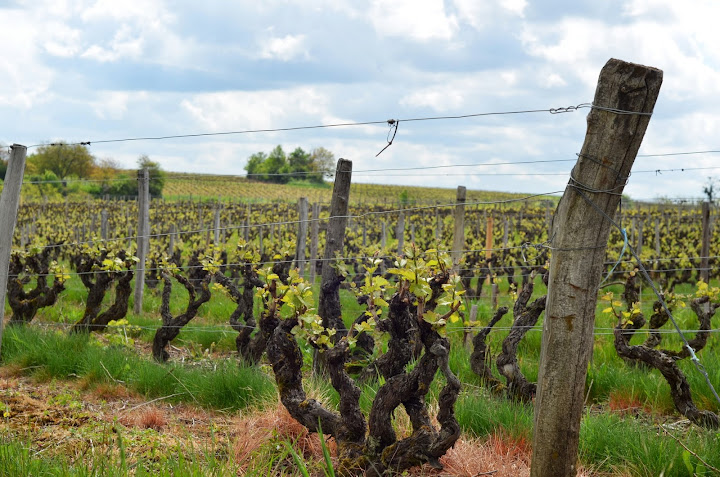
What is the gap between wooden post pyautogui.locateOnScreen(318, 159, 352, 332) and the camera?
6113 mm

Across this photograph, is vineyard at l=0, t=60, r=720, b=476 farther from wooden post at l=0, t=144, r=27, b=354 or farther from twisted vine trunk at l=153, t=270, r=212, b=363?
wooden post at l=0, t=144, r=27, b=354

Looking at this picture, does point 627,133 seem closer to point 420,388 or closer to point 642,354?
point 420,388

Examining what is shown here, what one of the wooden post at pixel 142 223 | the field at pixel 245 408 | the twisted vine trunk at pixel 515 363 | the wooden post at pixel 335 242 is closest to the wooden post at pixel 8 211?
the field at pixel 245 408

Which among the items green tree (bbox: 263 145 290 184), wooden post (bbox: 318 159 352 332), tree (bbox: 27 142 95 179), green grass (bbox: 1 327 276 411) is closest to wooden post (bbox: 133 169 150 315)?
green grass (bbox: 1 327 276 411)

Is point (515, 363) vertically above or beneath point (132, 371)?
above

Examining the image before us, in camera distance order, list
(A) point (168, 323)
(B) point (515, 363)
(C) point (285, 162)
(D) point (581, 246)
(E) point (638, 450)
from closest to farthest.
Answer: (D) point (581, 246) < (E) point (638, 450) < (B) point (515, 363) < (A) point (168, 323) < (C) point (285, 162)

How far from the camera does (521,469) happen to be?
3.87 metres

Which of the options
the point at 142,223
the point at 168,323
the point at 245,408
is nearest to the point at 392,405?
the point at 245,408

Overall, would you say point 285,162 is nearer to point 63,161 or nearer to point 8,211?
point 63,161

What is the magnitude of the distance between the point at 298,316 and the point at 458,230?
4.94 metres

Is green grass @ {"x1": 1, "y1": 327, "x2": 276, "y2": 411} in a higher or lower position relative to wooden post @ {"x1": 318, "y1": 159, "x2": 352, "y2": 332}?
lower

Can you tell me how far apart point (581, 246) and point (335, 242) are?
326 centimetres

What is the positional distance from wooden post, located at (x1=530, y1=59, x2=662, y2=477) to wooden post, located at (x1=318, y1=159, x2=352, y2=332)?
113 inches

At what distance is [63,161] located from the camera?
70438 millimetres
